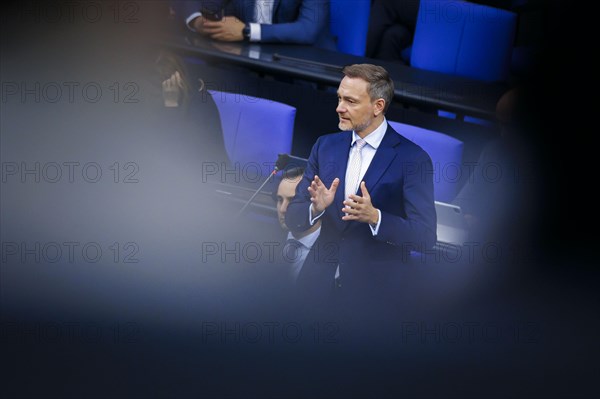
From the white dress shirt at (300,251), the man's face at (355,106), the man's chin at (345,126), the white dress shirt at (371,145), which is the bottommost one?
the white dress shirt at (300,251)

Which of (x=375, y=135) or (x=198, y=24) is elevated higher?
(x=198, y=24)

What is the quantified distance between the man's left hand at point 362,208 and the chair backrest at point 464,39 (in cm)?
78

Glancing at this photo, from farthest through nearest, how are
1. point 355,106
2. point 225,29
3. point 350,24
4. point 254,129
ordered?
point 350,24 → point 225,29 → point 254,129 → point 355,106

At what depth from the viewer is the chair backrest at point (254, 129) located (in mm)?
1874

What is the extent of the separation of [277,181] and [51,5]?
0.98 meters

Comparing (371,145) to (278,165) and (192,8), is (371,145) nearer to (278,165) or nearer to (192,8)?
(278,165)

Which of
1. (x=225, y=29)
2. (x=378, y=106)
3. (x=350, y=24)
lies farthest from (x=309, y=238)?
(x=350, y=24)

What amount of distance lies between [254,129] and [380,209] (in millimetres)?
451

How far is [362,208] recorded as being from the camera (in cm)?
171

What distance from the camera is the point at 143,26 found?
6.94ft

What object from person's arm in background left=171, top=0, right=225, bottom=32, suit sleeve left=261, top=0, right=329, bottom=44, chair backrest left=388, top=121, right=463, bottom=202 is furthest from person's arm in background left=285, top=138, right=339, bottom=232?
person's arm in background left=171, top=0, right=225, bottom=32

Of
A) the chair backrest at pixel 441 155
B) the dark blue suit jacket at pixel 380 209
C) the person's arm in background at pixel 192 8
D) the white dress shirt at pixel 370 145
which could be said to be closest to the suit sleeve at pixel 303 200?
the dark blue suit jacket at pixel 380 209

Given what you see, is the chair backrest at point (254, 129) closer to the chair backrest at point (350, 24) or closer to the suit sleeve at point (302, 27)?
the suit sleeve at point (302, 27)

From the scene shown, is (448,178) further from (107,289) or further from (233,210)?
(107,289)
